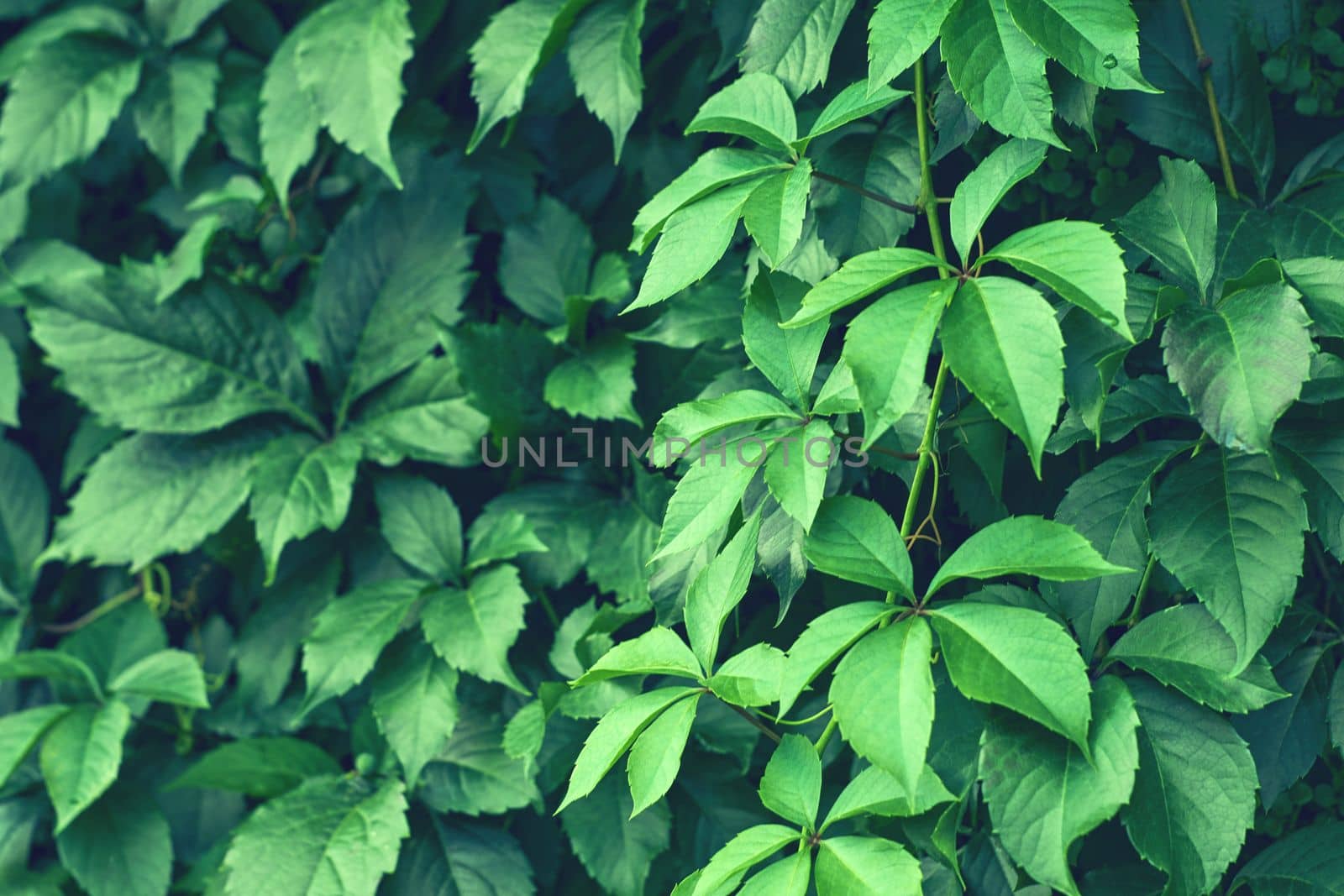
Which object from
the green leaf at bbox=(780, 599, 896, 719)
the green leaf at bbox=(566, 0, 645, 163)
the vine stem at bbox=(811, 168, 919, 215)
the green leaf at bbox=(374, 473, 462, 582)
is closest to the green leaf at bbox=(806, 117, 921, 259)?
the vine stem at bbox=(811, 168, 919, 215)

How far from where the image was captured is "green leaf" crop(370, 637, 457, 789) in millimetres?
1137

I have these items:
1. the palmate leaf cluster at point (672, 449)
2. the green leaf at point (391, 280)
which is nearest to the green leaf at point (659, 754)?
the palmate leaf cluster at point (672, 449)

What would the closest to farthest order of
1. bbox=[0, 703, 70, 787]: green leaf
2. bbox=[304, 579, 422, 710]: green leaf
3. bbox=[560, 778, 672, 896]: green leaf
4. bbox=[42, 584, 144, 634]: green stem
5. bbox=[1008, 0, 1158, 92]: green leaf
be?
1. bbox=[1008, 0, 1158, 92]: green leaf
2. bbox=[560, 778, 672, 896]: green leaf
3. bbox=[304, 579, 422, 710]: green leaf
4. bbox=[0, 703, 70, 787]: green leaf
5. bbox=[42, 584, 144, 634]: green stem

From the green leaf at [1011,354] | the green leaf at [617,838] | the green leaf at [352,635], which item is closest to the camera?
Result: the green leaf at [1011,354]

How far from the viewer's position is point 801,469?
80 centimetres

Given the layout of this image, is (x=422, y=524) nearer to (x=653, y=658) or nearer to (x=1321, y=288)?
(x=653, y=658)

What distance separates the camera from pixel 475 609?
3.79ft

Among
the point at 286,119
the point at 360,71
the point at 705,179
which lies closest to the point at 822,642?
the point at 705,179

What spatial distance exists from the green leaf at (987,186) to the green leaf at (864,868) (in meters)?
0.44

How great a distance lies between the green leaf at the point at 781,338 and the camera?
0.87m

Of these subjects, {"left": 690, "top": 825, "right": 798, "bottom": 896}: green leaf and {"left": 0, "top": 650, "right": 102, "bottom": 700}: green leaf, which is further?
{"left": 0, "top": 650, "right": 102, "bottom": 700}: green leaf

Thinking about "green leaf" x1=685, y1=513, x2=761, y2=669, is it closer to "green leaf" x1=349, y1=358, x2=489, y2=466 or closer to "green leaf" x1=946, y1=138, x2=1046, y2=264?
"green leaf" x1=946, y1=138, x2=1046, y2=264

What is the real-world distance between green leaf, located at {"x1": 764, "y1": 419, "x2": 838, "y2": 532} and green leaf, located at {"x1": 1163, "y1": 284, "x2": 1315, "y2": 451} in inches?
9.9

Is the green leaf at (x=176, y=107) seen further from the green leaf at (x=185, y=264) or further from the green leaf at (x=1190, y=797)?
the green leaf at (x=1190, y=797)
